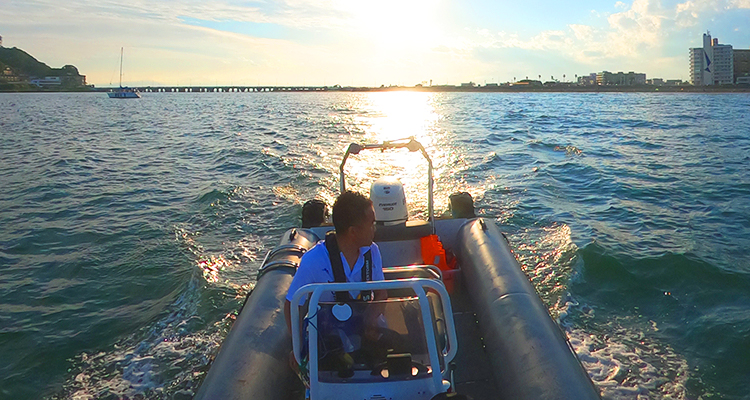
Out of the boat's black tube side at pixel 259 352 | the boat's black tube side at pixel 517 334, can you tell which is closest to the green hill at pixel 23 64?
the boat's black tube side at pixel 259 352

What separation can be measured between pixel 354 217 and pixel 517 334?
1765 millimetres

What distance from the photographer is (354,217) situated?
Answer: 2619 millimetres

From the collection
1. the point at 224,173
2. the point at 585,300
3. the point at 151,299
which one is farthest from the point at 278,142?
the point at 585,300

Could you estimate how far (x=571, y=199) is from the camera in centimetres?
1053

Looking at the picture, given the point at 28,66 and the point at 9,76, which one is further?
the point at 28,66

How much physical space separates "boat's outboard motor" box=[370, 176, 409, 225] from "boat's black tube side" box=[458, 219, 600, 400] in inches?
32.9

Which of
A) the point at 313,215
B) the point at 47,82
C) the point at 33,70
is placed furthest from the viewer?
the point at 33,70

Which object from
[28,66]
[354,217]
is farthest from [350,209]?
[28,66]

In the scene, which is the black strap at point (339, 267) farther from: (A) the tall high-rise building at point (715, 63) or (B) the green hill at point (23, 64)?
(B) the green hill at point (23, 64)

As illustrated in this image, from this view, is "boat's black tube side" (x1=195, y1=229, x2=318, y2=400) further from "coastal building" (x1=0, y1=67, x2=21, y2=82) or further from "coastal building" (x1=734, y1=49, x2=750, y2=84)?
"coastal building" (x1=0, y1=67, x2=21, y2=82)

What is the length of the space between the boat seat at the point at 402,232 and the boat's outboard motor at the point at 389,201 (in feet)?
0.18

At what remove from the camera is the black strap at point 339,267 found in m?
2.68

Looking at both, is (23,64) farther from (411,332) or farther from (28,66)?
(411,332)

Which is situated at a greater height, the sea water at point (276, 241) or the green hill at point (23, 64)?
the green hill at point (23, 64)
